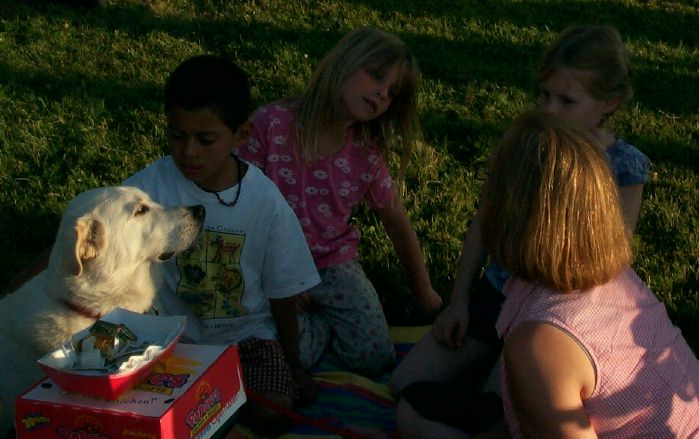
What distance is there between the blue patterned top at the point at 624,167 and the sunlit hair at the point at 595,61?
8.5 inches

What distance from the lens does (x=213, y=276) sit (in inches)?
139

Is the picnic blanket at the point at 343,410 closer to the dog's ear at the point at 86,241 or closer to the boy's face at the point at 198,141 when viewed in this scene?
the dog's ear at the point at 86,241

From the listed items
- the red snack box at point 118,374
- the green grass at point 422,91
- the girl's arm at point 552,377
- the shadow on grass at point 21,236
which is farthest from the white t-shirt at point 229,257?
the shadow on grass at point 21,236

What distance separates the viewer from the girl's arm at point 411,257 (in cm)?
439

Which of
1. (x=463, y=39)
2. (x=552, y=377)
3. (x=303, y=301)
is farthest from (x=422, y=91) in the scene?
(x=552, y=377)

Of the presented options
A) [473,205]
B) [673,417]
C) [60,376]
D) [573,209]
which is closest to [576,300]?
[573,209]

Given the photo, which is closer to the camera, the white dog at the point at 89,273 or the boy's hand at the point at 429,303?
the white dog at the point at 89,273

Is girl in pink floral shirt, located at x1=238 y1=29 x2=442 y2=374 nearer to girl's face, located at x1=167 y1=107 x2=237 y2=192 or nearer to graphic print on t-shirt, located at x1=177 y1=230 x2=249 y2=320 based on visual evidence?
graphic print on t-shirt, located at x1=177 y1=230 x2=249 y2=320

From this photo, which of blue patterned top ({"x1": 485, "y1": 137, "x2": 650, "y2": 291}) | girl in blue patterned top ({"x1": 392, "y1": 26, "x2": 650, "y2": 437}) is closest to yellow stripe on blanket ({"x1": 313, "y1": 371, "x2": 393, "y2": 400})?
girl in blue patterned top ({"x1": 392, "y1": 26, "x2": 650, "y2": 437})

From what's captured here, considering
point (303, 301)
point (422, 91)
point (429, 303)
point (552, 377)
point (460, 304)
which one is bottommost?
point (429, 303)

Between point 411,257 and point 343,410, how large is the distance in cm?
96

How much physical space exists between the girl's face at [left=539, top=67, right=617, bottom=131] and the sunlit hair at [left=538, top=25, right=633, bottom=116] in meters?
0.02

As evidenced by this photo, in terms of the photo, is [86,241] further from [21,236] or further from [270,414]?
[21,236]

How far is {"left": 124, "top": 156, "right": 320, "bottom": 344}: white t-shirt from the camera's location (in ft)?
11.5
